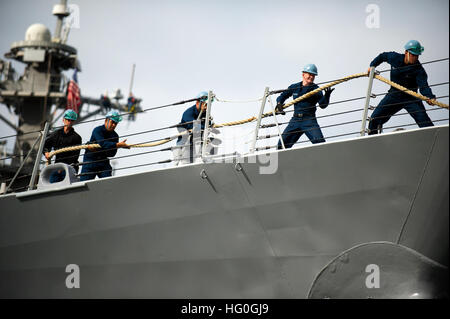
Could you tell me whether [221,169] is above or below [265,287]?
above

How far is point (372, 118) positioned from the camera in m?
6.66

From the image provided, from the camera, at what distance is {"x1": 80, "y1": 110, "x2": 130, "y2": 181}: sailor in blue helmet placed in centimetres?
798

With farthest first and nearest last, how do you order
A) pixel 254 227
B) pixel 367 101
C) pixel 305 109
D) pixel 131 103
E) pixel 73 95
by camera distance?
1. pixel 131 103
2. pixel 73 95
3. pixel 305 109
4. pixel 254 227
5. pixel 367 101

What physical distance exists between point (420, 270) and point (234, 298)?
80.3 inches

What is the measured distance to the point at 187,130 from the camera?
25.6 ft

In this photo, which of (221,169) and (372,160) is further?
(221,169)

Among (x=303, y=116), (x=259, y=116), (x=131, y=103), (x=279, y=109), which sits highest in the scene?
(x=131, y=103)

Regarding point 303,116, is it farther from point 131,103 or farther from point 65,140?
point 131,103

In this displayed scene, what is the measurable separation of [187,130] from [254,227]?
1841 millimetres

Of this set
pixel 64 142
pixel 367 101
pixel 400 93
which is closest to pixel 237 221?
pixel 367 101
